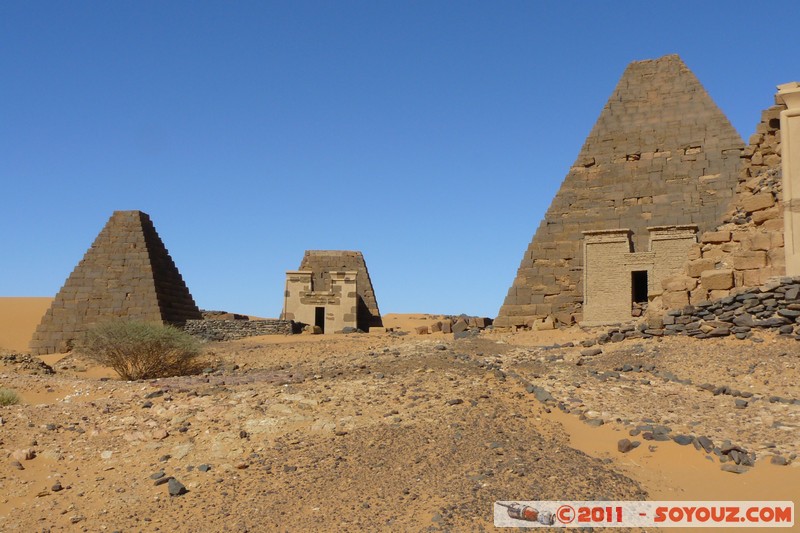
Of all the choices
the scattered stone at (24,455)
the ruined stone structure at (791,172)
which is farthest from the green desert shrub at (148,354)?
the ruined stone structure at (791,172)

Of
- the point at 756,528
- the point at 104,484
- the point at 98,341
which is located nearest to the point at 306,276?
the point at 98,341

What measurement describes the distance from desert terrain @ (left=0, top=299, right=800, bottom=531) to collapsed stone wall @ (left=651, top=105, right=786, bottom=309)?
1.73 m

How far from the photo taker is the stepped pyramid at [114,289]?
22281 mm

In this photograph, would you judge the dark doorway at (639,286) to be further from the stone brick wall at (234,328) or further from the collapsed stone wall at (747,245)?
the stone brick wall at (234,328)

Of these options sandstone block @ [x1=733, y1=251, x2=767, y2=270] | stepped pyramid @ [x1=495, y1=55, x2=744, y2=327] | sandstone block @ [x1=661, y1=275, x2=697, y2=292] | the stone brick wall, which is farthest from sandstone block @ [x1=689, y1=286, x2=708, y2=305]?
the stone brick wall

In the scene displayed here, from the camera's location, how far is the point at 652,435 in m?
6.05

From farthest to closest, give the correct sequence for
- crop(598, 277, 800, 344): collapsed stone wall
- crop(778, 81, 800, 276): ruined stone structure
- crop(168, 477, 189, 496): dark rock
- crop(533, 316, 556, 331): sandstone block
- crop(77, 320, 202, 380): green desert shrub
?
crop(533, 316, 556, 331): sandstone block, crop(77, 320, 202, 380): green desert shrub, crop(778, 81, 800, 276): ruined stone structure, crop(598, 277, 800, 344): collapsed stone wall, crop(168, 477, 189, 496): dark rock

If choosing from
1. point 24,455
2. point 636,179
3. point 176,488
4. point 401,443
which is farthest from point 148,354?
point 636,179

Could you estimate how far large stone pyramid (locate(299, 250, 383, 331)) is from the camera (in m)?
30.7

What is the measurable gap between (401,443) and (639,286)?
11.8 metres

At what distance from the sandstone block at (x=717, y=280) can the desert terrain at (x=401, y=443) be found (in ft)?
5.56

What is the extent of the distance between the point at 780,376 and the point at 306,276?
20388mm

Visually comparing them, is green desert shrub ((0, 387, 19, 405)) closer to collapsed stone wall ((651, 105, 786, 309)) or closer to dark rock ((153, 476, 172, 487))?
dark rock ((153, 476, 172, 487))

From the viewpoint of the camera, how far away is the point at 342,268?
31.7 m
